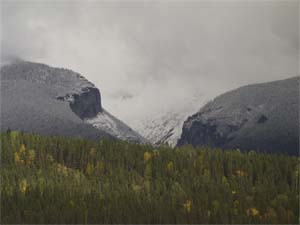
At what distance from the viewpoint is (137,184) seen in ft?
433

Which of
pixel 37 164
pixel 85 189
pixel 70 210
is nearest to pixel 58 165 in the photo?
pixel 37 164

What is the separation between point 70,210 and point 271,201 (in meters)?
30.0

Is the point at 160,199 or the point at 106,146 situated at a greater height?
the point at 106,146

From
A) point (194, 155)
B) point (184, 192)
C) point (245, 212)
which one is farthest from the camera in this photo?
point (194, 155)

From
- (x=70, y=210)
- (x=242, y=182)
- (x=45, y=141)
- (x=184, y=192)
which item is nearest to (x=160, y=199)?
(x=184, y=192)

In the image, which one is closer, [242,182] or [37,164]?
[242,182]

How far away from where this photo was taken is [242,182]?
133m

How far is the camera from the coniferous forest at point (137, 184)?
101812mm

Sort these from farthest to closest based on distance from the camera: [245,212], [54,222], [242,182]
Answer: [242,182] < [245,212] < [54,222]

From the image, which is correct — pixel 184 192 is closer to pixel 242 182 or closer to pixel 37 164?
pixel 242 182

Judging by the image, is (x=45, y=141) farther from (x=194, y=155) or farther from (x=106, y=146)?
(x=194, y=155)

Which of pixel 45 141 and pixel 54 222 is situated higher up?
pixel 45 141

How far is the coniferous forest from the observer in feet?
334

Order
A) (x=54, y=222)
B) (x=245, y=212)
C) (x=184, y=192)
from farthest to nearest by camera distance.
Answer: (x=184, y=192)
(x=245, y=212)
(x=54, y=222)
